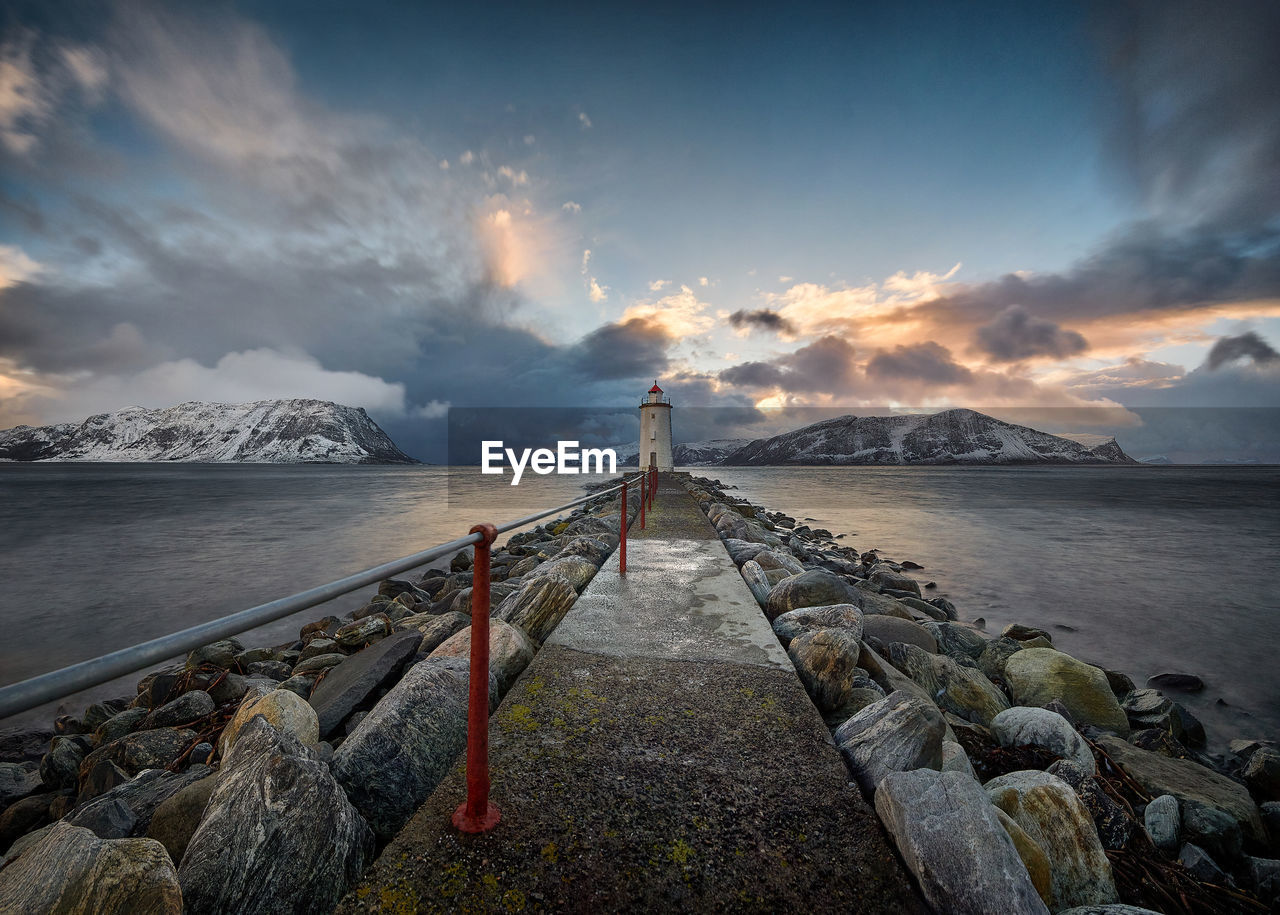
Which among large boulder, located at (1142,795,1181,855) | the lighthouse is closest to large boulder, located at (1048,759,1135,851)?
large boulder, located at (1142,795,1181,855)

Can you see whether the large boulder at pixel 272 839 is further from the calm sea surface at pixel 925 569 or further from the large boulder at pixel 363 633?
the calm sea surface at pixel 925 569

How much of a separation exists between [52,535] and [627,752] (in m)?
29.0

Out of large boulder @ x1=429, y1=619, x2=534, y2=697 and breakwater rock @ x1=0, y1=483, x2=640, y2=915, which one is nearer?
breakwater rock @ x1=0, y1=483, x2=640, y2=915

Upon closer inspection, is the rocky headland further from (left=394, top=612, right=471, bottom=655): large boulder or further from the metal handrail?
the metal handrail

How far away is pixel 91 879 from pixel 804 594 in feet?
14.2

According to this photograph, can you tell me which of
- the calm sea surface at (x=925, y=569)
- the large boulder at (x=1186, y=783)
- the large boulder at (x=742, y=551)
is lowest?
the calm sea surface at (x=925, y=569)

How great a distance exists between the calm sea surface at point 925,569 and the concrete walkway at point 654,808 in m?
5.67

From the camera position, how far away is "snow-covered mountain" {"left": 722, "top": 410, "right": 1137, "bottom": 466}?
152 meters

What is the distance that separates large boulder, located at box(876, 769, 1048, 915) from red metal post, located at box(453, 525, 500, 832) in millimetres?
1350

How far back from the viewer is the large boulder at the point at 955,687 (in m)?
4.19

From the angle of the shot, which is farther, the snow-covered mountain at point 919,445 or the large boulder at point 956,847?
the snow-covered mountain at point 919,445

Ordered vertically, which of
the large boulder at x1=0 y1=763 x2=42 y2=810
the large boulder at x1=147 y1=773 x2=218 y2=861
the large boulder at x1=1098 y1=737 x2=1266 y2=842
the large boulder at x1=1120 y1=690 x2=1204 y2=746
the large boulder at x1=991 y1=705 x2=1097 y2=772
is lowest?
the large boulder at x1=1120 y1=690 x2=1204 y2=746

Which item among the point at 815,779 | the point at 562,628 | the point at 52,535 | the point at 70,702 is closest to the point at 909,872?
the point at 815,779

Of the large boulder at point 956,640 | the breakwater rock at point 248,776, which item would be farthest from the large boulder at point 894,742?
the large boulder at point 956,640
